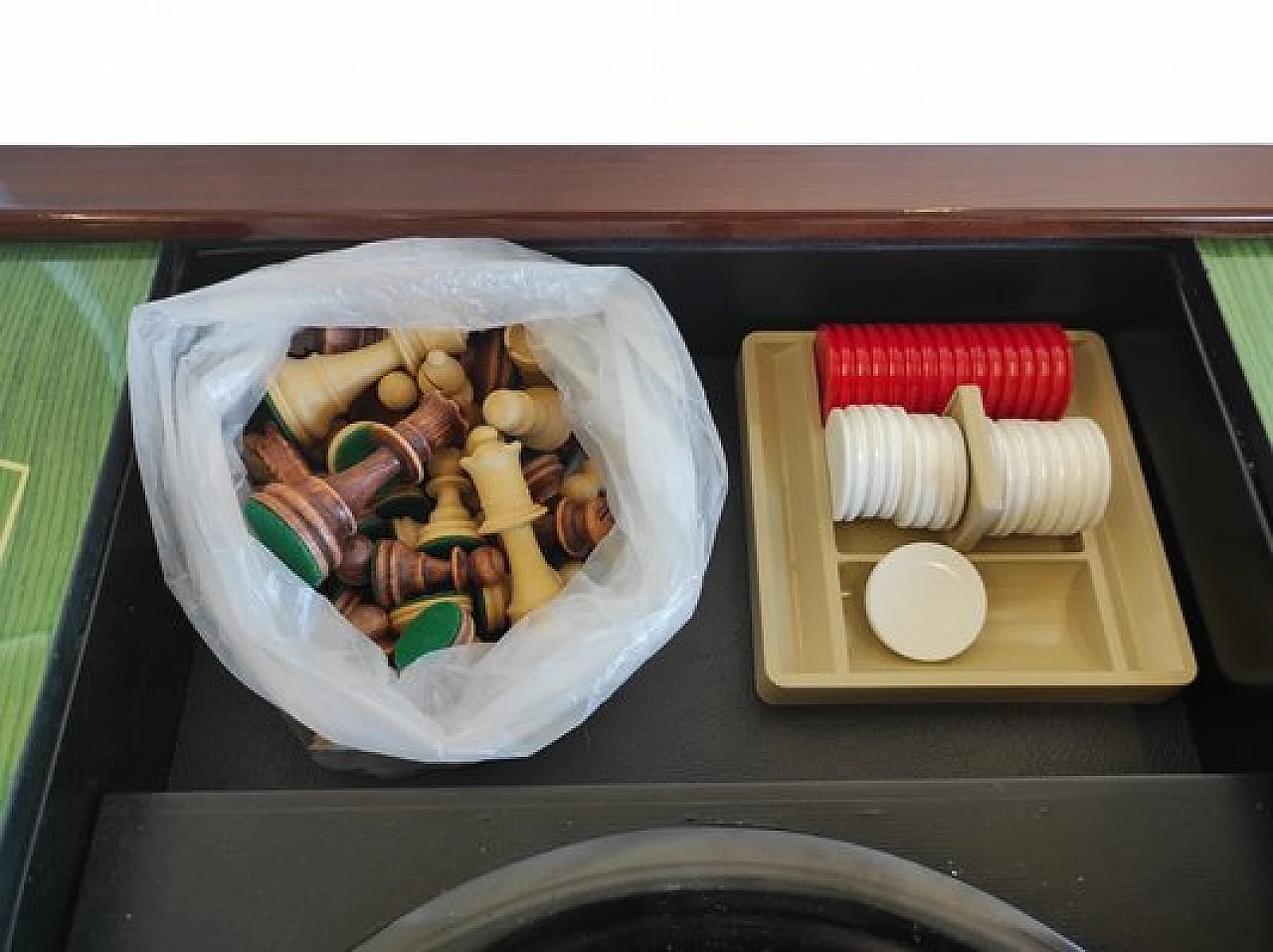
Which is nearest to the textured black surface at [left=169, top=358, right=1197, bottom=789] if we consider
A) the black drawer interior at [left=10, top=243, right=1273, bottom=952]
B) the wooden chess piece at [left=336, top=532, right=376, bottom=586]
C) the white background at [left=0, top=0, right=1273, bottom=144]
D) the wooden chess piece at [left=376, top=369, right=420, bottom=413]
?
the black drawer interior at [left=10, top=243, right=1273, bottom=952]

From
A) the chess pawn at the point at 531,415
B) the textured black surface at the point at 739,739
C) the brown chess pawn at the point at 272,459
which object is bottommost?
the textured black surface at the point at 739,739

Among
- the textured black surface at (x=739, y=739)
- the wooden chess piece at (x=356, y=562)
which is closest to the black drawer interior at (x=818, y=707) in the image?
the textured black surface at (x=739, y=739)

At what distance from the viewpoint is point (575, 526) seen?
2.95ft

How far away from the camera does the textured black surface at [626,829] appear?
2.32 feet

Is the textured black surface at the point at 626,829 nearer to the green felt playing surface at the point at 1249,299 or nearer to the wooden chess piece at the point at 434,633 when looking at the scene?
the wooden chess piece at the point at 434,633

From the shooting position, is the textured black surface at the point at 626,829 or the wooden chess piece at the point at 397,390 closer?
the textured black surface at the point at 626,829

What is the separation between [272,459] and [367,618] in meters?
0.14

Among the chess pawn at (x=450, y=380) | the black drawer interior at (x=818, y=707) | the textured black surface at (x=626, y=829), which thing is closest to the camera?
the textured black surface at (x=626, y=829)

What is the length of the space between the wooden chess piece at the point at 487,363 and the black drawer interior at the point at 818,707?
0.09m

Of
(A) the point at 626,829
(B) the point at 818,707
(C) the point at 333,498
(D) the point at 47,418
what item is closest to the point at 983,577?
(B) the point at 818,707

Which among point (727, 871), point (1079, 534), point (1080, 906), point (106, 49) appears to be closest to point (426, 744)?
point (727, 871)

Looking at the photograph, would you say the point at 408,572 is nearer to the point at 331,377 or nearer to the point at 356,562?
the point at 356,562

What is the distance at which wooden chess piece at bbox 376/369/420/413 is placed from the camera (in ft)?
A: 3.05

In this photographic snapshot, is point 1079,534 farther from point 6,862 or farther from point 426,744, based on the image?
point 6,862
